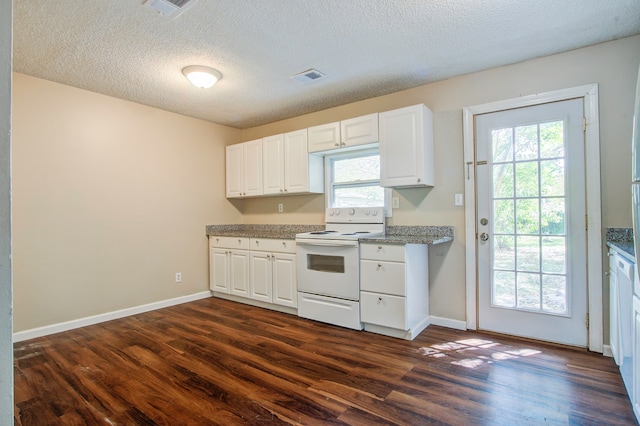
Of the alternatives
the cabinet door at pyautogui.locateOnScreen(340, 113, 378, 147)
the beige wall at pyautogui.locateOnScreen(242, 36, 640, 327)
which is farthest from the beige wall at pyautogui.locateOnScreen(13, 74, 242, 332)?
the cabinet door at pyautogui.locateOnScreen(340, 113, 378, 147)

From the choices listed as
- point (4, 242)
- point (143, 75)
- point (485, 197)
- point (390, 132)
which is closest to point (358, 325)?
point (485, 197)

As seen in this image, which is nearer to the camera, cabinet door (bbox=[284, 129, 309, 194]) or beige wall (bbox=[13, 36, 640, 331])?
beige wall (bbox=[13, 36, 640, 331])

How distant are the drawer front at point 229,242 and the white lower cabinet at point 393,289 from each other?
162cm

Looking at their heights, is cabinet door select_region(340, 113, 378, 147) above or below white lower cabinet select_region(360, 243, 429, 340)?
above

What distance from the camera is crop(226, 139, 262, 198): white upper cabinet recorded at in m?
4.34

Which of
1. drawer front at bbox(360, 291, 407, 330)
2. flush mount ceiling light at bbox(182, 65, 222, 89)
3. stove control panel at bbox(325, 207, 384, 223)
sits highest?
flush mount ceiling light at bbox(182, 65, 222, 89)

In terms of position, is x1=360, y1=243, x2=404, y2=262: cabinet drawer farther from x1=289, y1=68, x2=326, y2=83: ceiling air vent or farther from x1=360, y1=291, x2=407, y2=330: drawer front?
x1=289, y1=68, x2=326, y2=83: ceiling air vent

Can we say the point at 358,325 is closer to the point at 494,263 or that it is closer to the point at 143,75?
→ the point at 494,263

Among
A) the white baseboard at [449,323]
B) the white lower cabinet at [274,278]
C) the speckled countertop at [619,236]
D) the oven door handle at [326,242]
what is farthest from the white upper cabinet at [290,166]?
the speckled countertop at [619,236]

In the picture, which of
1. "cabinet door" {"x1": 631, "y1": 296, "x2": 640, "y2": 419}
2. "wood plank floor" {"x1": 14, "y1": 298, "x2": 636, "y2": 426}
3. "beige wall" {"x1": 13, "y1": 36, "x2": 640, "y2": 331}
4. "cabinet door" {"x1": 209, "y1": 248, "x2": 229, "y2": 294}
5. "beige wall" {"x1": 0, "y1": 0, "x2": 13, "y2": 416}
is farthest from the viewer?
"cabinet door" {"x1": 209, "y1": 248, "x2": 229, "y2": 294}

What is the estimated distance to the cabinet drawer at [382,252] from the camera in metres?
2.85

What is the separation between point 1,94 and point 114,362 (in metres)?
Result: 2.33

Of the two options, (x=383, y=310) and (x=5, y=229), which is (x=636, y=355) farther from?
(x=5, y=229)

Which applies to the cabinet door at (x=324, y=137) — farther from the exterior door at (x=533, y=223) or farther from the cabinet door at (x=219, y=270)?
the cabinet door at (x=219, y=270)
